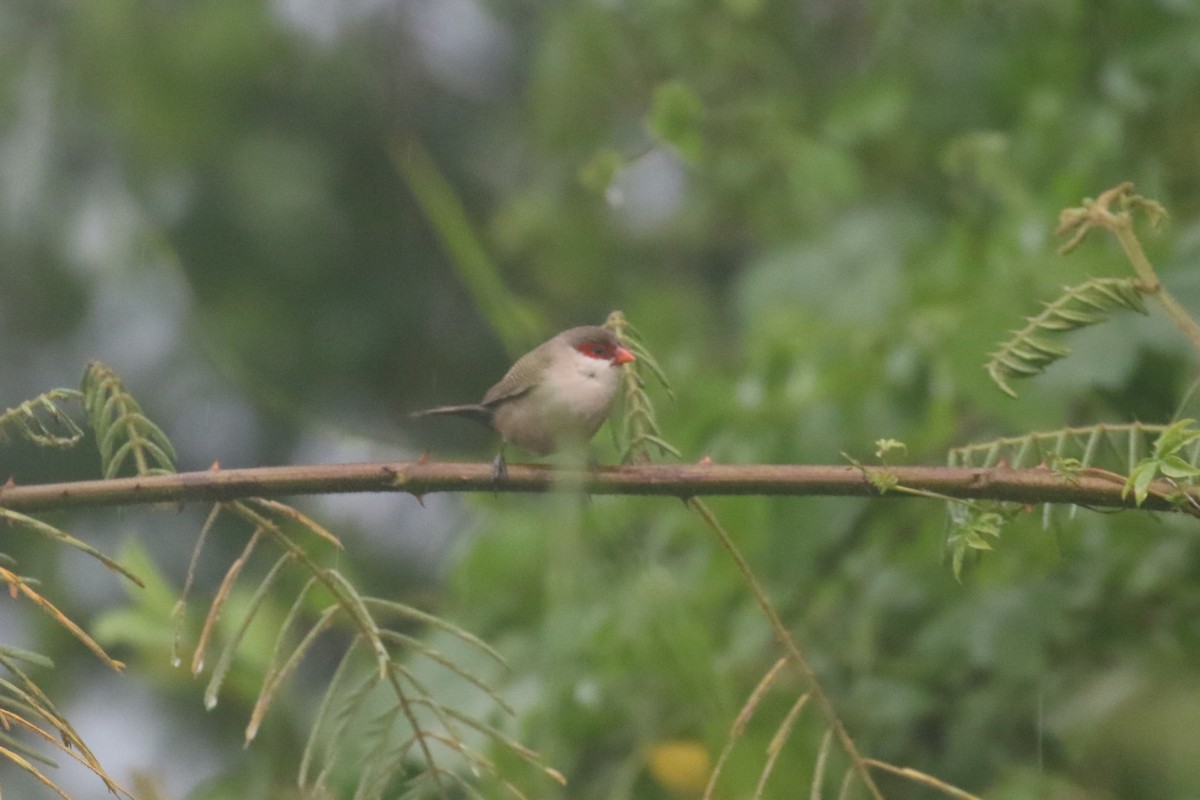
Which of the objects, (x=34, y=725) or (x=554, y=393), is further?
(x=554, y=393)

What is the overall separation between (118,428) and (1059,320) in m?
0.81

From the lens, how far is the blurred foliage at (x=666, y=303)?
2.14 meters

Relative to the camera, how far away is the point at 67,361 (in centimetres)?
443

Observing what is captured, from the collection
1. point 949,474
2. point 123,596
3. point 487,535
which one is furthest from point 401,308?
point 949,474

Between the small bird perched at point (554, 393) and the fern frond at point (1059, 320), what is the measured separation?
687mm

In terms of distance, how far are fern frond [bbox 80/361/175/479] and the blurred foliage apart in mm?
394

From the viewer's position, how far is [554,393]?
1.95 metres

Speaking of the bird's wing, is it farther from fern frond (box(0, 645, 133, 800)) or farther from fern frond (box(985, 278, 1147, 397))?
fern frond (box(0, 645, 133, 800))

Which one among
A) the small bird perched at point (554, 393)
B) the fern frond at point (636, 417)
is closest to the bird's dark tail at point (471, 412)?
the small bird perched at point (554, 393)

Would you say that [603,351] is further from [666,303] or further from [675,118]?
[666,303]

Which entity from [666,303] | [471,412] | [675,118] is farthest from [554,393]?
[666,303]

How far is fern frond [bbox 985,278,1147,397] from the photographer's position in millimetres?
1266

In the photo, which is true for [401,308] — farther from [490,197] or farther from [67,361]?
[67,361]

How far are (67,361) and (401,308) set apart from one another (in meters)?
1.11
